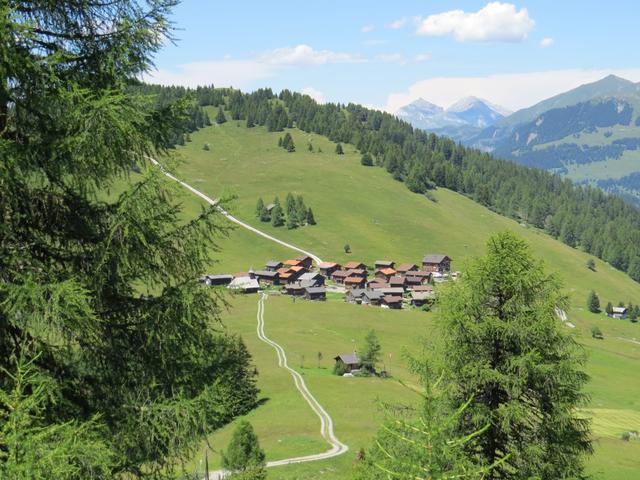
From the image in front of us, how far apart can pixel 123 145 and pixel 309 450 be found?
133ft

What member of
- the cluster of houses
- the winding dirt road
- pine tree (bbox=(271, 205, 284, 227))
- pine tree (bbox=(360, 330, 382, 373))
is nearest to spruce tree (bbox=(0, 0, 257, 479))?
the winding dirt road

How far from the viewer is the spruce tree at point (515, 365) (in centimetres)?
1455

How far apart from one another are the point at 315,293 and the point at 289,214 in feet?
167

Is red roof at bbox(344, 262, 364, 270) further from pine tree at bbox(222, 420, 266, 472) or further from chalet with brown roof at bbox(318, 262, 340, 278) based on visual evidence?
pine tree at bbox(222, 420, 266, 472)

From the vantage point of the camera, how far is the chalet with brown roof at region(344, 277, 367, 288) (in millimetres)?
133750

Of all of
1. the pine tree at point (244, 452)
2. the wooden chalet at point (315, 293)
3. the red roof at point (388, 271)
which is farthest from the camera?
the red roof at point (388, 271)

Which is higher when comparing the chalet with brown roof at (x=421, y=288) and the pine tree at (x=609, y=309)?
the chalet with brown roof at (x=421, y=288)

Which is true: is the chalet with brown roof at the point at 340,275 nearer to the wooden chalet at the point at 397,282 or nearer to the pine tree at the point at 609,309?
the wooden chalet at the point at 397,282

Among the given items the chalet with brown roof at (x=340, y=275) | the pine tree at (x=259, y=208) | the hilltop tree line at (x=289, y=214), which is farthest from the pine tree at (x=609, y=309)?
the pine tree at (x=259, y=208)

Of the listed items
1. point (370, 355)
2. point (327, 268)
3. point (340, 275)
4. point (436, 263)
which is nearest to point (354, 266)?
point (340, 275)

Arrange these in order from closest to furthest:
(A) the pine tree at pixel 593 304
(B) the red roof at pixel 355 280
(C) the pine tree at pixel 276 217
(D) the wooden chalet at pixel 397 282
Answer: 1. (B) the red roof at pixel 355 280
2. (D) the wooden chalet at pixel 397 282
3. (A) the pine tree at pixel 593 304
4. (C) the pine tree at pixel 276 217

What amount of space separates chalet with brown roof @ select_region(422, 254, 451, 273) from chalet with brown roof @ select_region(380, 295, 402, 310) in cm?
2838

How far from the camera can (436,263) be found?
150625 mm

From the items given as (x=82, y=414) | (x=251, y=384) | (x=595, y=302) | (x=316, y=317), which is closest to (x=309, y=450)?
(x=251, y=384)
